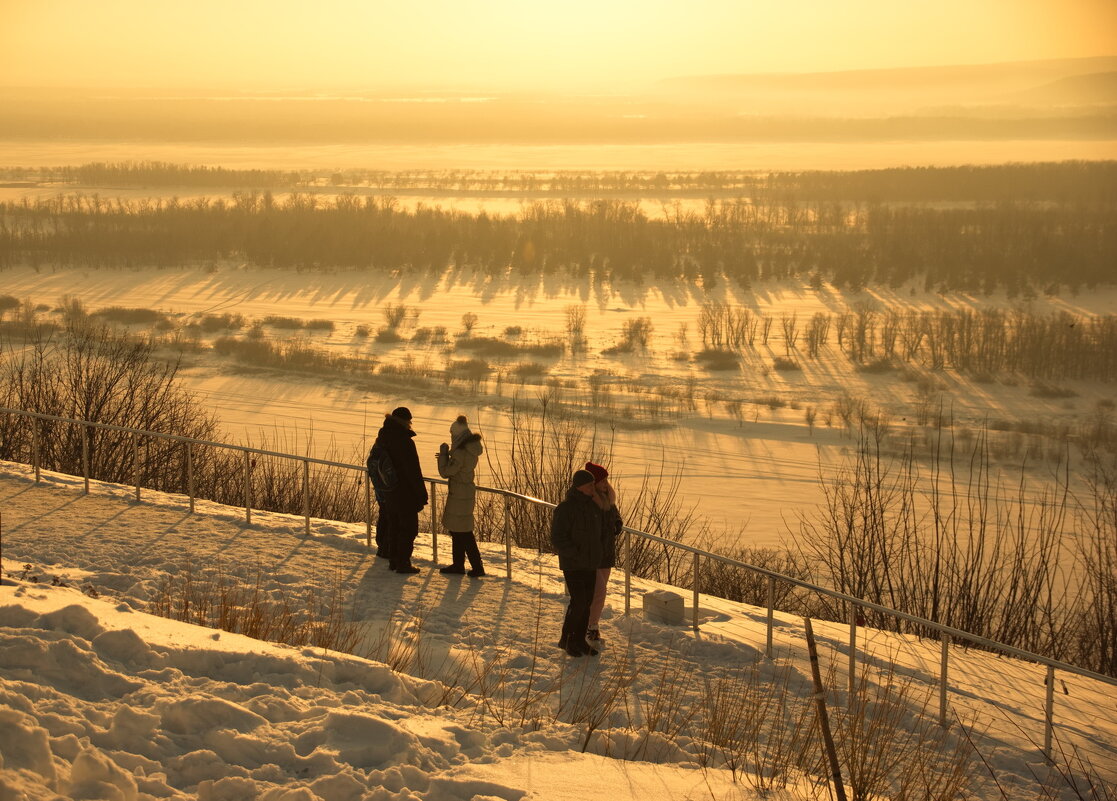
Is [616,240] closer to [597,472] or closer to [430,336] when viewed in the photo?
[430,336]

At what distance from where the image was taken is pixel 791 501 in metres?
20.5

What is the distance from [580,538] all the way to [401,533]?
263 cm

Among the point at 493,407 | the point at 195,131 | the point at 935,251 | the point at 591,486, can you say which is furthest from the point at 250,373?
the point at 195,131

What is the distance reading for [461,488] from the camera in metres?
10.5

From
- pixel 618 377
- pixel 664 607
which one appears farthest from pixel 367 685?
pixel 618 377

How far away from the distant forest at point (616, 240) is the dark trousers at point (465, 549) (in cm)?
3428

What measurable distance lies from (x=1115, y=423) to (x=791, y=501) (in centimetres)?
986

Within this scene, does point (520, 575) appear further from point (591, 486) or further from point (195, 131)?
point (195, 131)

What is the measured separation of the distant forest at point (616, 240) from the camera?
1802 inches

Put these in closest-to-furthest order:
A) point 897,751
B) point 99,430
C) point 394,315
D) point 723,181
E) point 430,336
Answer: point 897,751 < point 99,430 < point 430,336 < point 394,315 < point 723,181

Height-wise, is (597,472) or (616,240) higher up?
(616,240)

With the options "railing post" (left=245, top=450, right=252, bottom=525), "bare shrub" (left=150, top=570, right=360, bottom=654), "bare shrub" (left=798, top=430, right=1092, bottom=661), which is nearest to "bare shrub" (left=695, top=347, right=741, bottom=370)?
"bare shrub" (left=798, top=430, right=1092, bottom=661)

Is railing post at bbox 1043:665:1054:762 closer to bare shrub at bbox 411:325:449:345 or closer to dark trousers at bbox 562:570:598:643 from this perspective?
dark trousers at bbox 562:570:598:643

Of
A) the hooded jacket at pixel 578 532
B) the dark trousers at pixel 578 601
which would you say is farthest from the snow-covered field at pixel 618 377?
the hooded jacket at pixel 578 532
